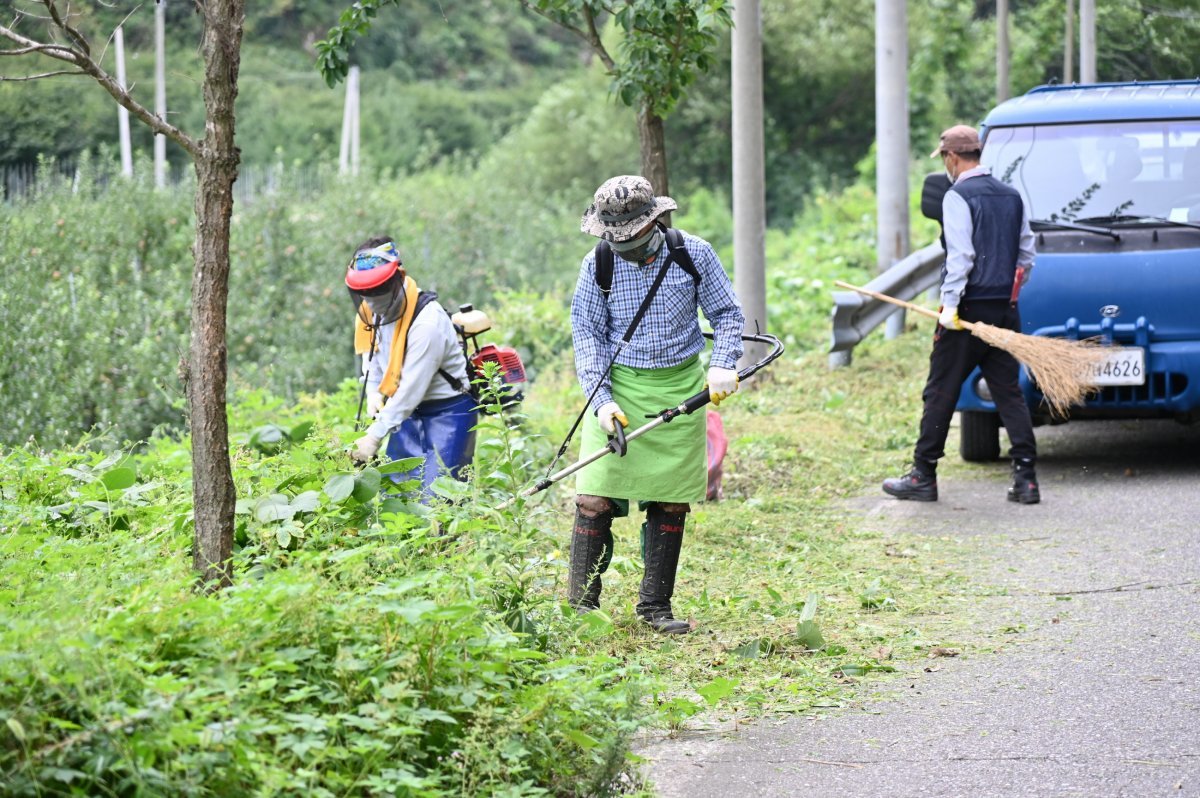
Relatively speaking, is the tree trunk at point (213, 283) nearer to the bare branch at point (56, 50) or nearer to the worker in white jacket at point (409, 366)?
the bare branch at point (56, 50)

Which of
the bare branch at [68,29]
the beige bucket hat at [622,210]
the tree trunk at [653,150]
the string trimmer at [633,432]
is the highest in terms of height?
the bare branch at [68,29]

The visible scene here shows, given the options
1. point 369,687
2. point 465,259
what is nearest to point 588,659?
point 369,687

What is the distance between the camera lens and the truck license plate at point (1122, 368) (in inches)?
352

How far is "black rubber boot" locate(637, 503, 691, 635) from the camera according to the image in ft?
20.7

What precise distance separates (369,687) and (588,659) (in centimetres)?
96

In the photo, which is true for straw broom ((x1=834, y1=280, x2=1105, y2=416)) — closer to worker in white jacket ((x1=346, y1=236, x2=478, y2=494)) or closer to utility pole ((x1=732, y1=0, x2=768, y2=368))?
worker in white jacket ((x1=346, y1=236, x2=478, y2=494))

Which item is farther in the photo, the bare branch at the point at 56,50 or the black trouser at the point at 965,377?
the black trouser at the point at 965,377

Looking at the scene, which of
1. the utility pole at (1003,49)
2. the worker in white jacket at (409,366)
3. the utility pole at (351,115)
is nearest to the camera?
the worker in white jacket at (409,366)

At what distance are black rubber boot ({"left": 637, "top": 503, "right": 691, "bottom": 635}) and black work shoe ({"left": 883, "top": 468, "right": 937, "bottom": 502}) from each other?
2891 millimetres

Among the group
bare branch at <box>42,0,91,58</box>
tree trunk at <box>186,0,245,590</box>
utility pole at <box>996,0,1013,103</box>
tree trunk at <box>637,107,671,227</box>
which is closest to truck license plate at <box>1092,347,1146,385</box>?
tree trunk at <box>637,107,671,227</box>

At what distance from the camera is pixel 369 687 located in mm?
4059

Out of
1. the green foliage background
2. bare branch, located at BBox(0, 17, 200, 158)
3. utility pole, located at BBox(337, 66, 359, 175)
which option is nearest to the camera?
bare branch, located at BBox(0, 17, 200, 158)

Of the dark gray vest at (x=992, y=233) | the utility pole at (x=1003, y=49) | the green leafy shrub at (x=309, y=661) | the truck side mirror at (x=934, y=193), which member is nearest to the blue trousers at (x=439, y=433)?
the green leafy shrub at (x=309, y=661)

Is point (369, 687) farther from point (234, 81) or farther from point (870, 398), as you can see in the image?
point (870, 398)
